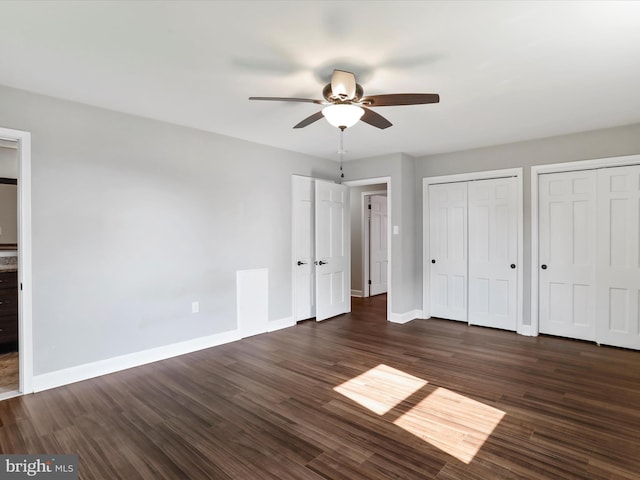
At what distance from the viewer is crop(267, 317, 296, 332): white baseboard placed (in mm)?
4824

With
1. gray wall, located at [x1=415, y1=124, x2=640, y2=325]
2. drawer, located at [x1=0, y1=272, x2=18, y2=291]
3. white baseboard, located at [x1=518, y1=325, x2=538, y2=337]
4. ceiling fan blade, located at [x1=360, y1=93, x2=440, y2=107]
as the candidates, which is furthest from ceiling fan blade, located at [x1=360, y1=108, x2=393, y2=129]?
drawer, located at [x1=0, y1=272, x2=18, y2=291]

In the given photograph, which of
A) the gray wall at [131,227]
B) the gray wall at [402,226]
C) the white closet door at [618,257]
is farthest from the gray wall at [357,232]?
the white closet door at [618,257]

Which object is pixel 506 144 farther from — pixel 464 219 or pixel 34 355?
pixel 34 355

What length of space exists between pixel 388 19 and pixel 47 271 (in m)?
3.32

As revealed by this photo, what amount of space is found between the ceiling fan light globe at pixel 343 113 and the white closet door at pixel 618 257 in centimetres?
339

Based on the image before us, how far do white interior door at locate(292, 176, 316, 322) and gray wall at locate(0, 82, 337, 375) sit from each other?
0.49 meters

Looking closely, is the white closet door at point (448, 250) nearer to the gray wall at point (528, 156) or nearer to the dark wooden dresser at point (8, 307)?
the gray wall at point (528, 156)

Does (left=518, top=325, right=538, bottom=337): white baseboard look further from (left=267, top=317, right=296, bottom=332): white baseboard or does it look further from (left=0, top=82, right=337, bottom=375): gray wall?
(left=0, top=82, right=337, bottom=375): gray wall

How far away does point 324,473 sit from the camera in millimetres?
1946

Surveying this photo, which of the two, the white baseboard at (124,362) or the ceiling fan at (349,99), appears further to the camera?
the white baseboard at (124,362)

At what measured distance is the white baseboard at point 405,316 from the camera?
17.3 ft

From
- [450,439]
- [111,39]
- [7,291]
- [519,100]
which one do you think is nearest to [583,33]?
[519,100]

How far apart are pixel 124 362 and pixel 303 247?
2708mm

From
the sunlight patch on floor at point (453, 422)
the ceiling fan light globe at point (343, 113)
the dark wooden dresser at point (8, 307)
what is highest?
the ceiling fan light globe at point (343, 113)
